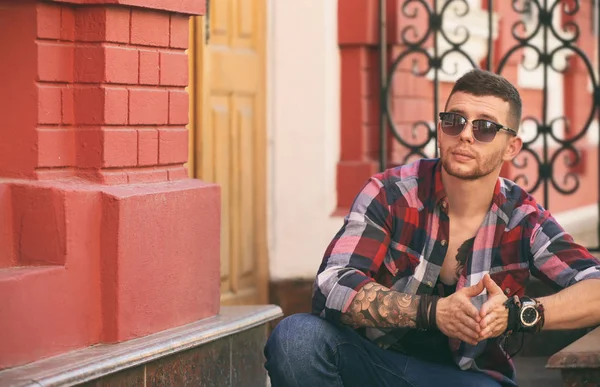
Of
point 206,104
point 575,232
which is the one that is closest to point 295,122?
point 206,104

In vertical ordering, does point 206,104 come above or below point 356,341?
above

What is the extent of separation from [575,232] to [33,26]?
6841 millimetres

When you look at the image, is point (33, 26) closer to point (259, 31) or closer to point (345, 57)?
point (259, 31)

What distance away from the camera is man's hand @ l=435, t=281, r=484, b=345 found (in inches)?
169

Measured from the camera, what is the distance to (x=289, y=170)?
7016 millimetres

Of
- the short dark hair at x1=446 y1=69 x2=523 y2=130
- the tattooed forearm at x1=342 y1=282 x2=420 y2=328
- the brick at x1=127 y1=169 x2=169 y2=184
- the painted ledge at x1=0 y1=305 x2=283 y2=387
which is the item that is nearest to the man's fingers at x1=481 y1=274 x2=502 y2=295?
the tattooed forearm at x1=342 y1=282 x2=420 y2=328

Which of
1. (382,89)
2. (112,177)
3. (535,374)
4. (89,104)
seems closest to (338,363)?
(112,177)

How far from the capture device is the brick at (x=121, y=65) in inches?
187

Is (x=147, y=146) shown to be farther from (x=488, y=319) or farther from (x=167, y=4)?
(x=488, y=319)

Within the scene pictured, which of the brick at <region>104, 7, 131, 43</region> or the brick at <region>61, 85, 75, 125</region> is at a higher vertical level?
the brick at <region>104, 7, 131, 43</region>

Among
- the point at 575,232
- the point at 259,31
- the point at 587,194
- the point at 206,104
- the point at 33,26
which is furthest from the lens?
the point at 587,194

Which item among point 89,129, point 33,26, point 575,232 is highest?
point 33,26

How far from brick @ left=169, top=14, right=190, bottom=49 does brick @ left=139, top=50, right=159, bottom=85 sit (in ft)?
0.46

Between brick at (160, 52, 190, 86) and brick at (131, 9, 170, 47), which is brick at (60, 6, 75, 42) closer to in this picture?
brick at (131, 9, 170, 47)
